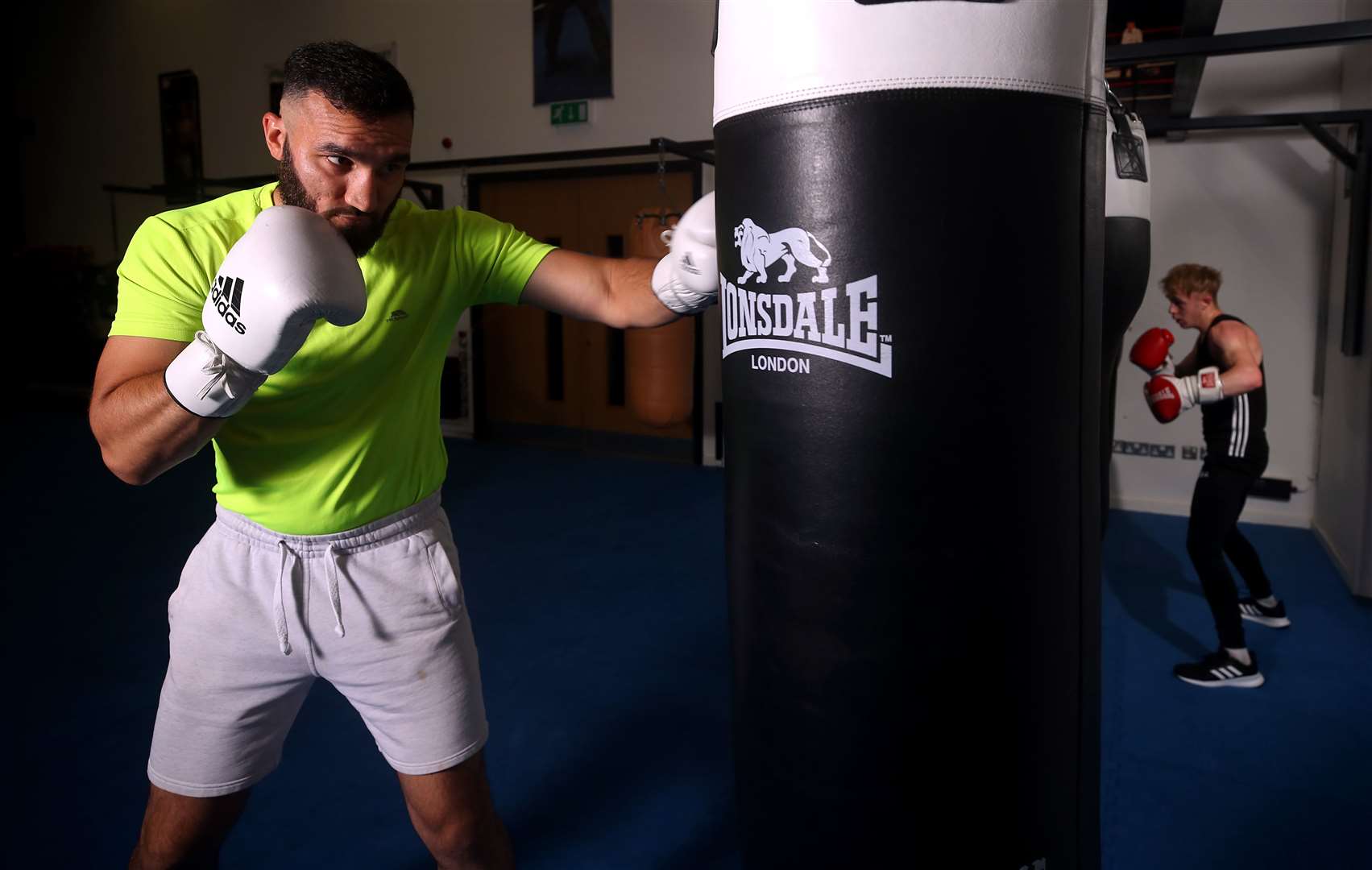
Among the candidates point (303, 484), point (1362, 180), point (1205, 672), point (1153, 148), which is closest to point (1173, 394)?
point (1205, 672)

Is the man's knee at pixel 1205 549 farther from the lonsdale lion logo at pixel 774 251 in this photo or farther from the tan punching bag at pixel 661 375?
the tan punching bag at pixel 661 375

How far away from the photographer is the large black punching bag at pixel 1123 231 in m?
1.69

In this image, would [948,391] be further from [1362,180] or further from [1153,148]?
[1153,148]

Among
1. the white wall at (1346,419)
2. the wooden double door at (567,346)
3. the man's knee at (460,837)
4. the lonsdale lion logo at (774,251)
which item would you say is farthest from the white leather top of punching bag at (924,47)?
the wooden double door at (567,346)

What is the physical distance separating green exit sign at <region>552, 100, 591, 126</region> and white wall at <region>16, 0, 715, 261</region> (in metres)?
0.07

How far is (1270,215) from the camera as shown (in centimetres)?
462

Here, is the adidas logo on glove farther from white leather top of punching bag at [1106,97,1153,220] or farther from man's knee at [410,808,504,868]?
white leather top of punching bag at [1106,97,1153,220]

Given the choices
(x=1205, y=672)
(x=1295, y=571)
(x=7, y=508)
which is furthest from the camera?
(x=7, y=508)

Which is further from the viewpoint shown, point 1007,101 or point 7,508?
point 7,508

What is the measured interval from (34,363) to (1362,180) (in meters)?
11.0

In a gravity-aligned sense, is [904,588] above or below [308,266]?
below

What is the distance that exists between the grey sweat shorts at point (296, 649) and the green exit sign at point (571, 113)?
5522 mm

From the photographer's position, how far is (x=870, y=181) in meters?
0.92

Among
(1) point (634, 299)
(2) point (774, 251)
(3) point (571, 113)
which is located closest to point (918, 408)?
(2) point (774, 251)
